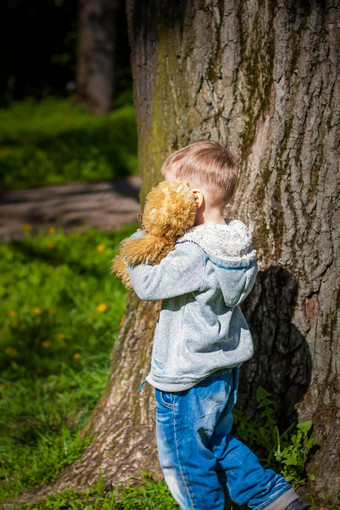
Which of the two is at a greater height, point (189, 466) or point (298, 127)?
point (298, 127)

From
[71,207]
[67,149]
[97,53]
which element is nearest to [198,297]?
[71,207]

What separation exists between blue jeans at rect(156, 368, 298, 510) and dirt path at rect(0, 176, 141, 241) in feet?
14.0

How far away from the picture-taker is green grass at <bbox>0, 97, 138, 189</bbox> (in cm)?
866

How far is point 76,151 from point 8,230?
12.0 feet

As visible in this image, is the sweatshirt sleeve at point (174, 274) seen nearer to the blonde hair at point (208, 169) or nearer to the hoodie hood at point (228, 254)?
the hoodie hood at point (228, 254)

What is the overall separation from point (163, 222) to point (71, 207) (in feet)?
18.0

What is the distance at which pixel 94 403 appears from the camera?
121 inches

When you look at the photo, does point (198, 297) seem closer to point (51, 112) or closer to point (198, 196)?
point (198, 196)

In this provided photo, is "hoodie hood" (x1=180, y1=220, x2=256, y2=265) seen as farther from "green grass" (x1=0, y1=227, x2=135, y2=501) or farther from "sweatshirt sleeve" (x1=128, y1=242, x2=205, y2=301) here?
"green grass" (x1=0, y1=227, x2=135, y2=501)

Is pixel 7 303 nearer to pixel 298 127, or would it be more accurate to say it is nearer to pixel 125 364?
pixel 125 364

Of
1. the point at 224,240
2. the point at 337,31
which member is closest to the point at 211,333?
the point at 224,240

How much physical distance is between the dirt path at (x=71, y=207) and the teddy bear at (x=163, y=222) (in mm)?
4288

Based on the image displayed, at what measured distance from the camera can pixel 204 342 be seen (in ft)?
6.20

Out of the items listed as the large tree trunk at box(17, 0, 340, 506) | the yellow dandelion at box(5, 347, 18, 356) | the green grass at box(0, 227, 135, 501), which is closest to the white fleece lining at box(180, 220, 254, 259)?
the large tree trunk at box(17, 0, 340, 506)
